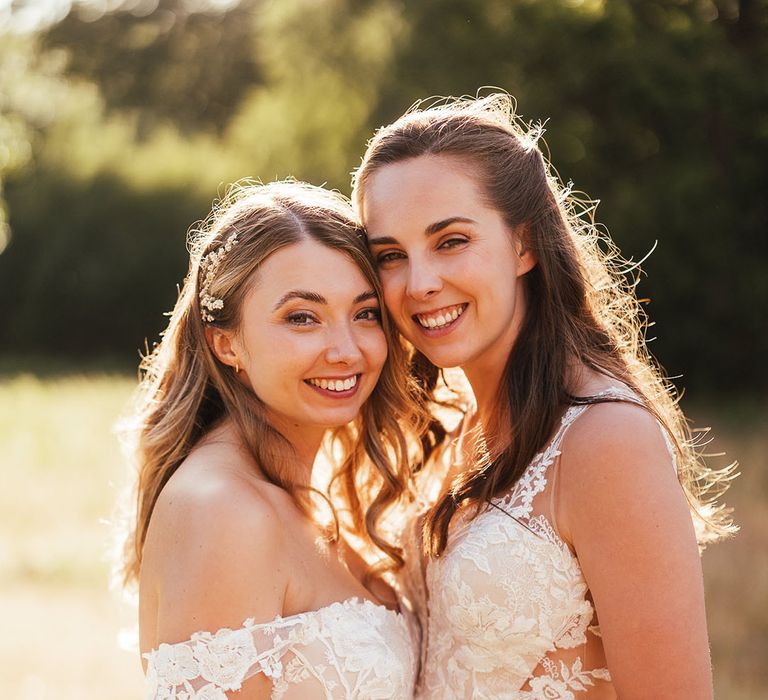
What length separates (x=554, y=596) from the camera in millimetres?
2846

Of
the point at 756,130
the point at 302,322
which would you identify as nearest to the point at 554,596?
the point at 302,322

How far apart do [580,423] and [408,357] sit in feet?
3.37

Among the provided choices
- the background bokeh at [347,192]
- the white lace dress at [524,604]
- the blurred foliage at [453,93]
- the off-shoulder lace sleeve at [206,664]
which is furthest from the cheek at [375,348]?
the blurred foliage at [453,93]

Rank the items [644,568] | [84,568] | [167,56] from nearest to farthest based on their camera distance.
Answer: [644,568] < [84,568] < [167,56]

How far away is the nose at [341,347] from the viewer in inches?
124

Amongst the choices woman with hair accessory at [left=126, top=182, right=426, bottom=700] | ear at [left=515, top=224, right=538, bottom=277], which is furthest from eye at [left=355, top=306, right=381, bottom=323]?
ear at [left=515, top=224, right=538, bottom=277]

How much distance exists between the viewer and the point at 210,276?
3262 mm

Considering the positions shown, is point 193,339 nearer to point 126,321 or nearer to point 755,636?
point 755,636

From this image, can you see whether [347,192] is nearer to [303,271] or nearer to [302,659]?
[303,271]

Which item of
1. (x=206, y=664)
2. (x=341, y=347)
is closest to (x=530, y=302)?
(x=341, y=347)

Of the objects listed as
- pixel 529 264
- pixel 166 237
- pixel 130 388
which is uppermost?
pixel 166 237

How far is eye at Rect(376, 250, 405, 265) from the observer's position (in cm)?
330

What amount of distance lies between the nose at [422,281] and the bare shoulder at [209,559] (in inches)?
31.5

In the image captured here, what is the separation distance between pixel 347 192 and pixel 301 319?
1462cm
